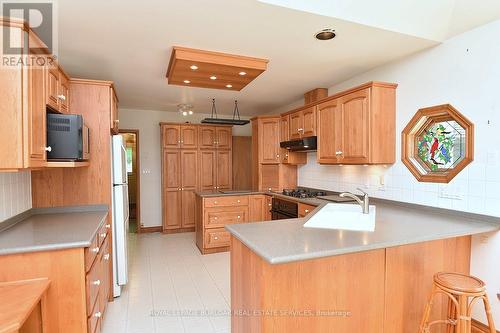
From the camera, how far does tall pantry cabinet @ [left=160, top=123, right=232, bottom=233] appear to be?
16.9ft

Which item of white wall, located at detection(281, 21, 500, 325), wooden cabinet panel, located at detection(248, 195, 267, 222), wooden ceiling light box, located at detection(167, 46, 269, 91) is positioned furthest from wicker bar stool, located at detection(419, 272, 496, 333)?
wooden cabinet panel, located at detection(248, 195, 267, 222)

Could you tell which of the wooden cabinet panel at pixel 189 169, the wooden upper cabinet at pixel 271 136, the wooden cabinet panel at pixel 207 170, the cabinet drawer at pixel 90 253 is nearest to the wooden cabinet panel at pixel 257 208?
the wooden upper cabinet at pixel 271 136

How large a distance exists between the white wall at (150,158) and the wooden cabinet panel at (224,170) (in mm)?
1227

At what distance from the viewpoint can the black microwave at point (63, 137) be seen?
203 centimetres

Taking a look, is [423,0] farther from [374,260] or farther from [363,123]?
[374,260]

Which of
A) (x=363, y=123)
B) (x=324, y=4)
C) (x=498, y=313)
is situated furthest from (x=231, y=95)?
(x=498, y=313)

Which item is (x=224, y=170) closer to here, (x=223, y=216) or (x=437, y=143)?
(x=223, y=216)

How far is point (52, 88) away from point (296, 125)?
301cm

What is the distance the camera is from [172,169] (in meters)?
5.17

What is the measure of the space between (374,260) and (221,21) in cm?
200

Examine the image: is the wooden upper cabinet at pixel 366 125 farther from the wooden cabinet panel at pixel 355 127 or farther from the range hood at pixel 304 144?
the range hood at pixel 304 144

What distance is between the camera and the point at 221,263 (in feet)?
12.1

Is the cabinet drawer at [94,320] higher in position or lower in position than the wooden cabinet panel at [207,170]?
lower

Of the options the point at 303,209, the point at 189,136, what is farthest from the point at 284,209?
the point at 189,136
